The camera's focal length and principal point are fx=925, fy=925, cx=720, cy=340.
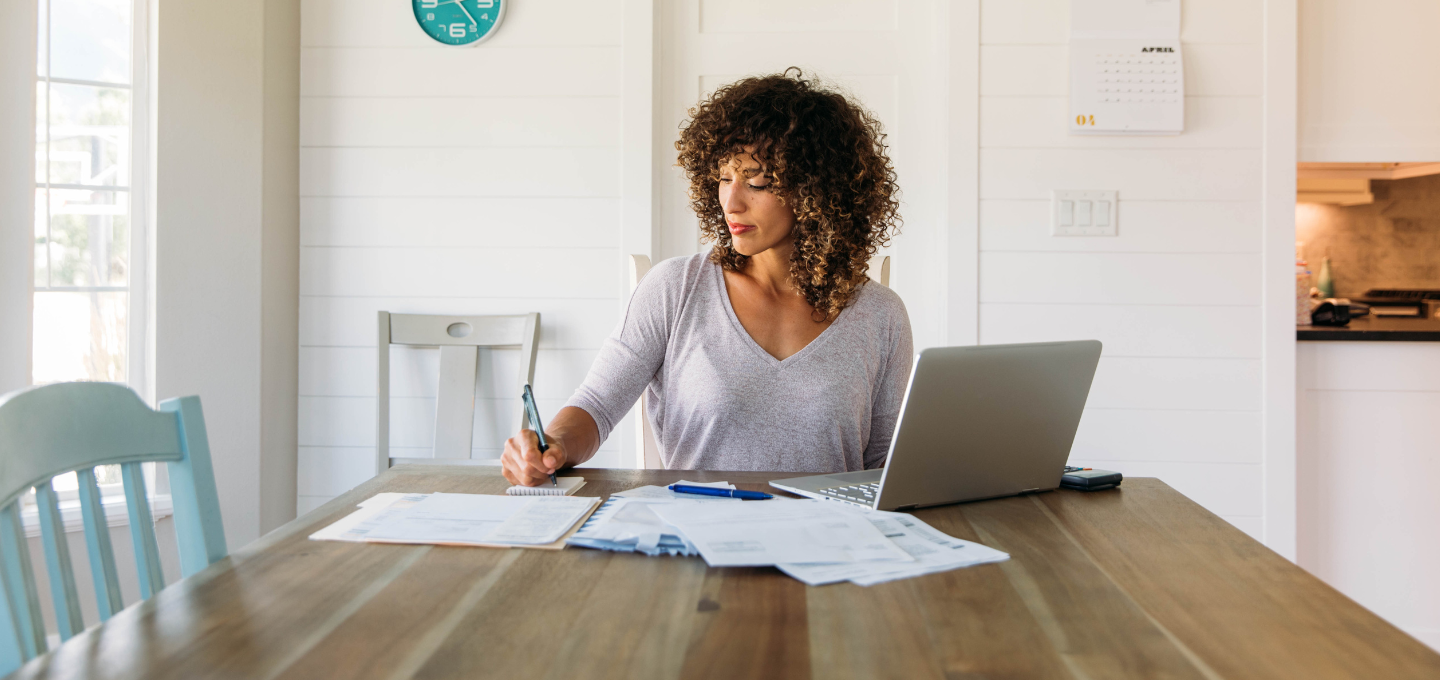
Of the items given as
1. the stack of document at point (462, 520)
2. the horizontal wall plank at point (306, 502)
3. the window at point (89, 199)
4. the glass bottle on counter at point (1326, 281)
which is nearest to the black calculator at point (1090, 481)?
A: the stack of document at point (462, 520)

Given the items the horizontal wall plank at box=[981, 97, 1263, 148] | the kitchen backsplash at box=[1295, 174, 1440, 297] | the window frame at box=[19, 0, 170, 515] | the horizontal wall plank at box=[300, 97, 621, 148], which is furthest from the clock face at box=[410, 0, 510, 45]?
the kitchen backsplash at box=[1295, 174, 1440, 297]

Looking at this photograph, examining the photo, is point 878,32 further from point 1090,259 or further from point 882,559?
point 882,559

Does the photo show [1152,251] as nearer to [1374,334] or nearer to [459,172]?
[1374,334]

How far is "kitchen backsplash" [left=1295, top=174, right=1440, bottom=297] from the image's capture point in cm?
324

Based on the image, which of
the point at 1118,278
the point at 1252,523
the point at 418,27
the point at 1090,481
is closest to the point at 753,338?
the point at 1090,481

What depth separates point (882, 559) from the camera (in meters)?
0.84

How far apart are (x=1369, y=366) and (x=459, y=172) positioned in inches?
98.6

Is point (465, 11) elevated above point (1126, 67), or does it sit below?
above

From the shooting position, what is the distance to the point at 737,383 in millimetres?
1496

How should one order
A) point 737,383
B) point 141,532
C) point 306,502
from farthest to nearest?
point 306,502 → point 737,383 → point 141,532

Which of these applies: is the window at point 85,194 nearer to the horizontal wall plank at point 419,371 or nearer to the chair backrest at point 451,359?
the horizontal wall plank at point 419,371

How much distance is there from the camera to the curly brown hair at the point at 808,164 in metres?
1.59

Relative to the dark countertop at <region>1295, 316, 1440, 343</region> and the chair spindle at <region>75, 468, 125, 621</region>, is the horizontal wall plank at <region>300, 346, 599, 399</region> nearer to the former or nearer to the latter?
the chair spindle at <region>75, 468, 125, 621</region>

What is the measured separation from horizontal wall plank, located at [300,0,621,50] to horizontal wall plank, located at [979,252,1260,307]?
1.24 metres
